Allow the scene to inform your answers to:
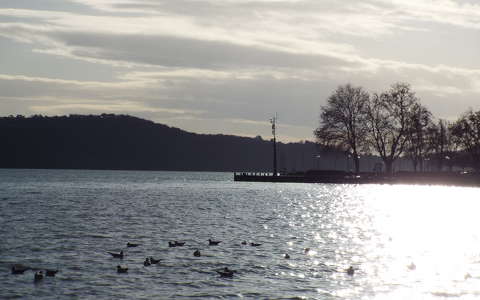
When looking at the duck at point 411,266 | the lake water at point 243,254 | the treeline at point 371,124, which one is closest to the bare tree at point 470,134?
the treeline at point 371,124

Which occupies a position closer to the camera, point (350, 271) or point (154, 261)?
point (350, 271)

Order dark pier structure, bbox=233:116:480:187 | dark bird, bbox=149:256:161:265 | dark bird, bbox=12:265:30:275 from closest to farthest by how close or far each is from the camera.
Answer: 1. dark bird, bbox=12:265:30:275
2. dark bird, bbox=149:256:161:265
3. dark pier structure, bbox=233:116:480:187

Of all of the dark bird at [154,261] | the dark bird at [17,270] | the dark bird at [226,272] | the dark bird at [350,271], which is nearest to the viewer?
the dark bird at [226,272]

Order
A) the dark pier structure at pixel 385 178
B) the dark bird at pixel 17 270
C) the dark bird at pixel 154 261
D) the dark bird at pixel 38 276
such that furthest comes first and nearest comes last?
the dark pier structure at pixel 385 178 < the dark bird at pixel 154 261 < the dark bird at pixel 17 270 < the dark bird at pixel 38 276

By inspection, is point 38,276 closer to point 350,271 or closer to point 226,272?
point 226,272

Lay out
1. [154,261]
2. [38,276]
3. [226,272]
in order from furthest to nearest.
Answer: [154,261] → [226,272] → [38,276]

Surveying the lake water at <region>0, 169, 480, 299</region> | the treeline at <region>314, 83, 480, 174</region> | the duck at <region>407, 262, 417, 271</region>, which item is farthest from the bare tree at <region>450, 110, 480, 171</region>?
the duck at <region>407, 262, 417, 271</region>

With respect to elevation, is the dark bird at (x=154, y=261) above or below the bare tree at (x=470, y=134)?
below

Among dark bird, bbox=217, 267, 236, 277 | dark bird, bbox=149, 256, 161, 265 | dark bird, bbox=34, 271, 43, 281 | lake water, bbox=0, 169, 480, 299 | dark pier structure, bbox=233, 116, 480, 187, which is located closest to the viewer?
lake water, bbox=0, 169, 480, 299

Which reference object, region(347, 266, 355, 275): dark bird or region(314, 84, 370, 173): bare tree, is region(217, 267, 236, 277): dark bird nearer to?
region(347, 266, 355, 275): dark bird

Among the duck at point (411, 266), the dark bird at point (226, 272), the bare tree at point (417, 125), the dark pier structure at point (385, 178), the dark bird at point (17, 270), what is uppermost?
the bare tree at point (417, 125)

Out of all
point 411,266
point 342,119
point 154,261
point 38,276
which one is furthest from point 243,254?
point 342,119

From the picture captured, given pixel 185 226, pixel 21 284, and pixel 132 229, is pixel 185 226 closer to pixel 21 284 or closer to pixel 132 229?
pixel 132 229

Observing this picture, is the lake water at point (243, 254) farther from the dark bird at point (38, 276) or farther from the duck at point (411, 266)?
the dark bird at point (38, 276)
